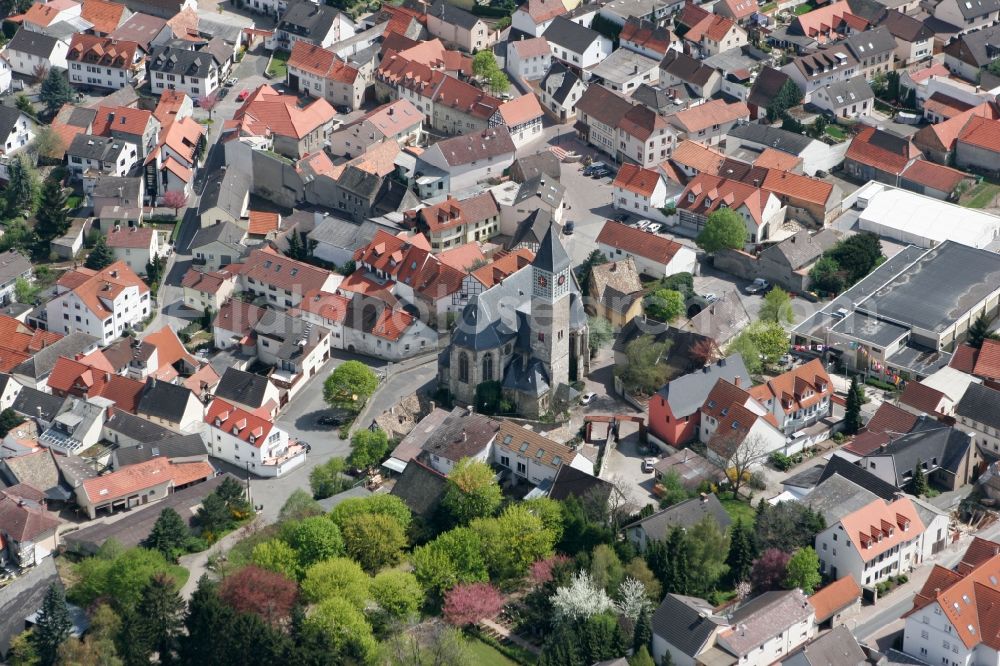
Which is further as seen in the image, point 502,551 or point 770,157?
point 770,157

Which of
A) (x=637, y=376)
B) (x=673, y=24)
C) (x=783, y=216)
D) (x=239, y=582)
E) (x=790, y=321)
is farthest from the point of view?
(x=673, y=24)

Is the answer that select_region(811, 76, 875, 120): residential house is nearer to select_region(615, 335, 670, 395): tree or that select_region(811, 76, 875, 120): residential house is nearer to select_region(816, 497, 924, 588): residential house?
select_region(615, 335, 670, 395): tree

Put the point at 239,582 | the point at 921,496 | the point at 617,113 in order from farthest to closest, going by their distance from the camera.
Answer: the point at 617,113 → the point at 921,496 → the point at 239,582

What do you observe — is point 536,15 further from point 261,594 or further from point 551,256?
point 261,594

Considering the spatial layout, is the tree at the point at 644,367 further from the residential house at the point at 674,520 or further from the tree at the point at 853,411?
the residential house at the point at 674,520

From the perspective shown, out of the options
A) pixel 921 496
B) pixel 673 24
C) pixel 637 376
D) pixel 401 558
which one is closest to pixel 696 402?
pixel 637 376

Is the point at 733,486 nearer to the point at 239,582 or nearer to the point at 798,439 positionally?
the point at 798,439

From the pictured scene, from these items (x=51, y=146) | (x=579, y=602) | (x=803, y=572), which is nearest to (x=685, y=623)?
(x=579, y=602)

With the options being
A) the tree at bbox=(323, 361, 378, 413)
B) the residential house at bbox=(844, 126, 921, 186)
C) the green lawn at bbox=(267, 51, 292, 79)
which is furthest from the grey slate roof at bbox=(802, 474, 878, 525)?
the green lawn at bbox=(267, 51, 292, 79)
